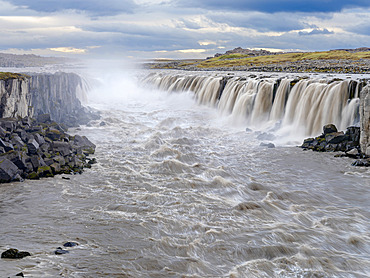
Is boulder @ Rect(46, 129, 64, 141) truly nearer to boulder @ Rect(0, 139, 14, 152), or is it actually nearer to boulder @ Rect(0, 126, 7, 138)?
boulder @ Rect(0, 126, 7, 138)

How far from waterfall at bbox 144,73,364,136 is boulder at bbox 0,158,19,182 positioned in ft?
62.9

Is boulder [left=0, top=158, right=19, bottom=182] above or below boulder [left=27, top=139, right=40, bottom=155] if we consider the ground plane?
below

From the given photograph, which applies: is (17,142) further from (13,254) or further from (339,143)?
(339,143)

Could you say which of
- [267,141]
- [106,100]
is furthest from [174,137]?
[106,100]

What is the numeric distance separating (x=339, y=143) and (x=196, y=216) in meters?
12.9

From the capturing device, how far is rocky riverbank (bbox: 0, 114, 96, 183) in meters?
17.2

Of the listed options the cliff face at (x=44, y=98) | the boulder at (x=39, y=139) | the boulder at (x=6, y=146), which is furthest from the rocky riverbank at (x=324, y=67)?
the boulder at (x=6, y=146)

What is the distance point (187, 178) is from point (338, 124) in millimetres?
13216

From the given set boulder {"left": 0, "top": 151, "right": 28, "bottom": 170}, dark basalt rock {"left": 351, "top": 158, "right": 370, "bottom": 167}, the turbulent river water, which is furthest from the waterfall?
boulder {"left": 0, "top": 151, "right": 28, "bottom": 170}

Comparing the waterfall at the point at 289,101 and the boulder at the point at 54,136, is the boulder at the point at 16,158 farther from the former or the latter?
the waterfall at the point at 289,101

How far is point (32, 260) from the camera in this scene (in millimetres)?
10062

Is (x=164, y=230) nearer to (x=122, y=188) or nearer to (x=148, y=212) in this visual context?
(x=148, y=212)

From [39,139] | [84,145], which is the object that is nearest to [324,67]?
[84,145]

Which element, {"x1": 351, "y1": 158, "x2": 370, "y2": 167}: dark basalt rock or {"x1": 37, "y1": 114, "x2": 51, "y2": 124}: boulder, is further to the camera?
{"x1": 37, "y1": 114, "x2": 51, "y2": 124}: boulder
